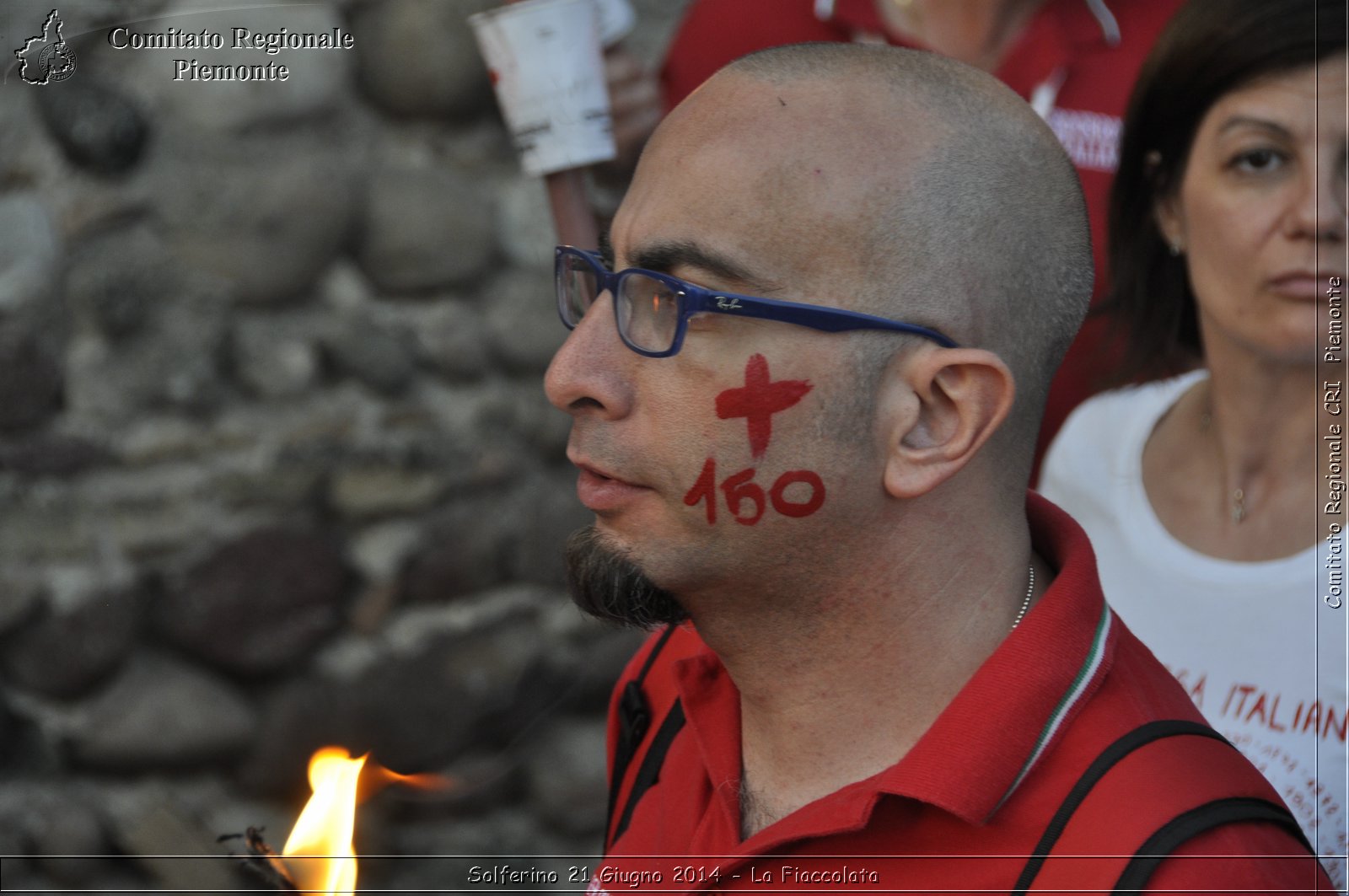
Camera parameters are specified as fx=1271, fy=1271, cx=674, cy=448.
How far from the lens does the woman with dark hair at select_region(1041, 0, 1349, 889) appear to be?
63.4 inches

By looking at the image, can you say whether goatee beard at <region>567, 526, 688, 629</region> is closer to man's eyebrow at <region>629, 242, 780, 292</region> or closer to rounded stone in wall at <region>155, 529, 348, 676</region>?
man's eyebrow at <region>629, 242, 780, 292</region>

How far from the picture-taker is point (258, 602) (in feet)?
7.86

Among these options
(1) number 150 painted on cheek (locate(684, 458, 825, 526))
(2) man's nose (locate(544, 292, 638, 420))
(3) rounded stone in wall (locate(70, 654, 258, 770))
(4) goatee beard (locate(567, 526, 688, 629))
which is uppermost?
(2) man's nose (locate(544, 292, 638, 420))

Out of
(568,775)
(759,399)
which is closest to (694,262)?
(759,399)

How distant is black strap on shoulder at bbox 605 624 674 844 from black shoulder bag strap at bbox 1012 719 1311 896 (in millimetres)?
583

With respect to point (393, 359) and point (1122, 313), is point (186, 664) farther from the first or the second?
point (1122, 313)

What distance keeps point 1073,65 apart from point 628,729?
1.46 metres

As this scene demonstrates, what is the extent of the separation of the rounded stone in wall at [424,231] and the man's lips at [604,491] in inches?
48.5

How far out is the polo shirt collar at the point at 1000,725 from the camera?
1.19 meters

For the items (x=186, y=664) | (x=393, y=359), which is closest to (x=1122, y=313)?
(x=393, y=359)

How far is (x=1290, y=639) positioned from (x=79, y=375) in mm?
1962

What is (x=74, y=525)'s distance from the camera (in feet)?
7.35

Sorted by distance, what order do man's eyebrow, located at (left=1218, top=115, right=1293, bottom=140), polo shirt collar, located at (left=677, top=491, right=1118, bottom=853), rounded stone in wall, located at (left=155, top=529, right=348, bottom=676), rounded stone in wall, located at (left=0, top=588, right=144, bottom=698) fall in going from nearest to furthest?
polo shirt collar, located at (left=677, top=491, right=1118, bottom=853) → man's eyebrow, located at (left=1218, top=115, right=1293, bottom=140) → rounded stone in wall, located at (left=0, top=588, right=144, bottom=698) → rounded stone in wall, located at (left=155, top=529, right=348, bottom=676)

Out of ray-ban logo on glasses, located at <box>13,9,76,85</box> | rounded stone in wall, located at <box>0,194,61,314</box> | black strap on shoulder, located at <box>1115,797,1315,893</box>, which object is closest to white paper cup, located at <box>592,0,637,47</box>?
ray-ban logo on glasses, located at <box>13,9,76,85</box>
